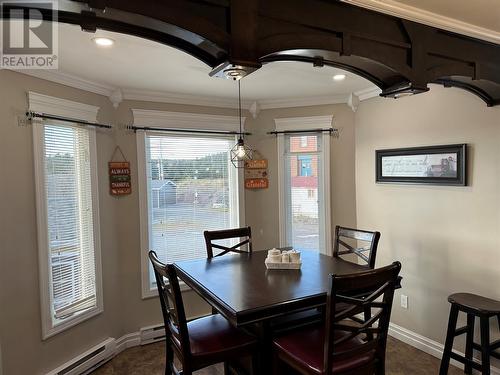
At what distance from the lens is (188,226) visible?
370 cm

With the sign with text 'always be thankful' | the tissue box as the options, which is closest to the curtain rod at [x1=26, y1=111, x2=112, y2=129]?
the sign with text 'always be thankful'

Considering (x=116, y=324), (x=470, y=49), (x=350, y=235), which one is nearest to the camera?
(x=470, y=49)

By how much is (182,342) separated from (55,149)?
6.18ft

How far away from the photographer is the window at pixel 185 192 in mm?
3479

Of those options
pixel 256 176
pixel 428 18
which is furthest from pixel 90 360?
pixel 428 18

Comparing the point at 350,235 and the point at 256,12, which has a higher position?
the point at 256,12

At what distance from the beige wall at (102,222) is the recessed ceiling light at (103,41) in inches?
31.6

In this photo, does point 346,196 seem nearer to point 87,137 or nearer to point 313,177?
point 313,177

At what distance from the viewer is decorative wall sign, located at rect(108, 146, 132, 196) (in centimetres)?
320

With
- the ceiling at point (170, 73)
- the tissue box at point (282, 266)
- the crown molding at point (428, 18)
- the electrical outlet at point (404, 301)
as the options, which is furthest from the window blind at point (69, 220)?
the electrical outlet at point (404, 301)

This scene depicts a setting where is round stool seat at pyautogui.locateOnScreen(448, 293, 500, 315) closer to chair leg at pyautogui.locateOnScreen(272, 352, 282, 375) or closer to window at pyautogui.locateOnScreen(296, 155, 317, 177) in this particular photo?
chair leg at pyautogui.locateOnScreen(272, 352, 282, 375)

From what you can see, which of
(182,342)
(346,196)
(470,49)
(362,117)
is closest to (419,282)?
(346,196)

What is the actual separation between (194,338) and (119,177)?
5.94 feet

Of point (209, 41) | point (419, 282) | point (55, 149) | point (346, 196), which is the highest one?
point (209, 41)
